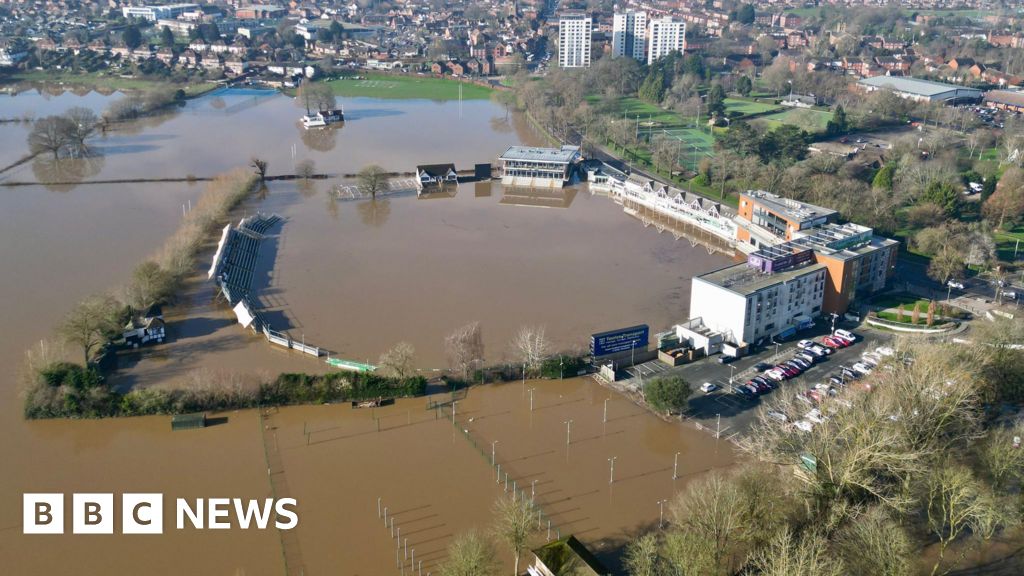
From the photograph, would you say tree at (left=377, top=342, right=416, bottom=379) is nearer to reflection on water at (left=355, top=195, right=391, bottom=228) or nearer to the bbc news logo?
the bbc news logo

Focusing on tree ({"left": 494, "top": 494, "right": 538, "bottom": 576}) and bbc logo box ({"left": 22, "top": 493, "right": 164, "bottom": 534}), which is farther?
bbc logo box ({"left": 22, "top": 493, "right": 164, "bottom": 534})

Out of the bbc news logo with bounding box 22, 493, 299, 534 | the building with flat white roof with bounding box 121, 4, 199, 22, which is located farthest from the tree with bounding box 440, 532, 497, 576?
the building with flat white roof with bounding box 121, 4, 199, 22

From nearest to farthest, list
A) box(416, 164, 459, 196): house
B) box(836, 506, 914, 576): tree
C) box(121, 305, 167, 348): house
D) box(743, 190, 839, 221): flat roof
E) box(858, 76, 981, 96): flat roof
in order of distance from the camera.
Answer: box(836, 506, 914, 576): tree < box(121, 305, 167, 348): house < box(743, 190, 839, 221): flat roof < box(416, 164, 459, 196): house < box(858, 76, 981, 96): flat roof

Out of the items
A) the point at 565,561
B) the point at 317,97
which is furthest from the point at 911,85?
the point at 565,561

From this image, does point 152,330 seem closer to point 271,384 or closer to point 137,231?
point 271,384

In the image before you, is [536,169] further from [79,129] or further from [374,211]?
[79,129]
